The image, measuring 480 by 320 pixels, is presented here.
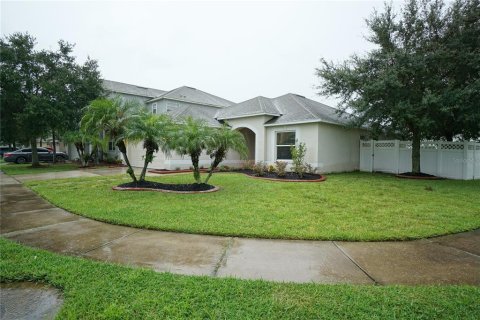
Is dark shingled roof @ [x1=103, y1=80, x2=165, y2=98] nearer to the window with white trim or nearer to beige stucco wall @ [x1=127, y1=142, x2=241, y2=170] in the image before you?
beige stucco wall @ [x1=127, y1=142, x2=241, y2=170]

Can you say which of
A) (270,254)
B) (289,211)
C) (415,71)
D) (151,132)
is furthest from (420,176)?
(151,132)

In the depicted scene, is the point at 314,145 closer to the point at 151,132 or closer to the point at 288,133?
the point at 288,133

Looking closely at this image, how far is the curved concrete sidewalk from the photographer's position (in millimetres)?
3143

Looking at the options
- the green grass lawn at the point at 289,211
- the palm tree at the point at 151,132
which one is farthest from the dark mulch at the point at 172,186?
the palm tree at the point at 151,132

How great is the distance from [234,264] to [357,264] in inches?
65.1

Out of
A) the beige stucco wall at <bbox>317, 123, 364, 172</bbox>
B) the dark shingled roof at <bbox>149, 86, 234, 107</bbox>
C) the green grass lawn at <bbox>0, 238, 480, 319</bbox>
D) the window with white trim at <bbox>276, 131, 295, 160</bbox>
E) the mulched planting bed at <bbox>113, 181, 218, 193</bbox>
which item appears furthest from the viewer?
the dark shingled roof at <bbox>149, 86, 234, 107</bbox>

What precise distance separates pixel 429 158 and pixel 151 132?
48.4 feet

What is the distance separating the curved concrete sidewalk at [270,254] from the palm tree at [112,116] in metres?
4.58

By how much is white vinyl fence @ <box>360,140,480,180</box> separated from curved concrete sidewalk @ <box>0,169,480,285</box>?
36.1ft

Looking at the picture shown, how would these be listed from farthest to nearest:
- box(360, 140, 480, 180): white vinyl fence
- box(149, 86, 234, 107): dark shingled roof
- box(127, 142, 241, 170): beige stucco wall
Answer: box(149, 86, 234, 107): dark shingled roof, box(127, 142, 241, 170): beige stucco wall, box(360, 140, 480, 180): white vinyl fence

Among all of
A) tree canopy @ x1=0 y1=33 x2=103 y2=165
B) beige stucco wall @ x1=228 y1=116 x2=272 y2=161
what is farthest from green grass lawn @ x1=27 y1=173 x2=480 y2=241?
tree canopy @ x1=0 y1=33 x2=103 y2=165

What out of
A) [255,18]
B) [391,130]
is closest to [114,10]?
[255,18]

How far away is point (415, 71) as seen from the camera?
11.9 metres

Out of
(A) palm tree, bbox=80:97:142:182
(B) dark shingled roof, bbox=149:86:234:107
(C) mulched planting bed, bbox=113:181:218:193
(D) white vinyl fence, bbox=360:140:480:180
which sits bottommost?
(C) mulched planting bed, bbox=113:181:218:193
